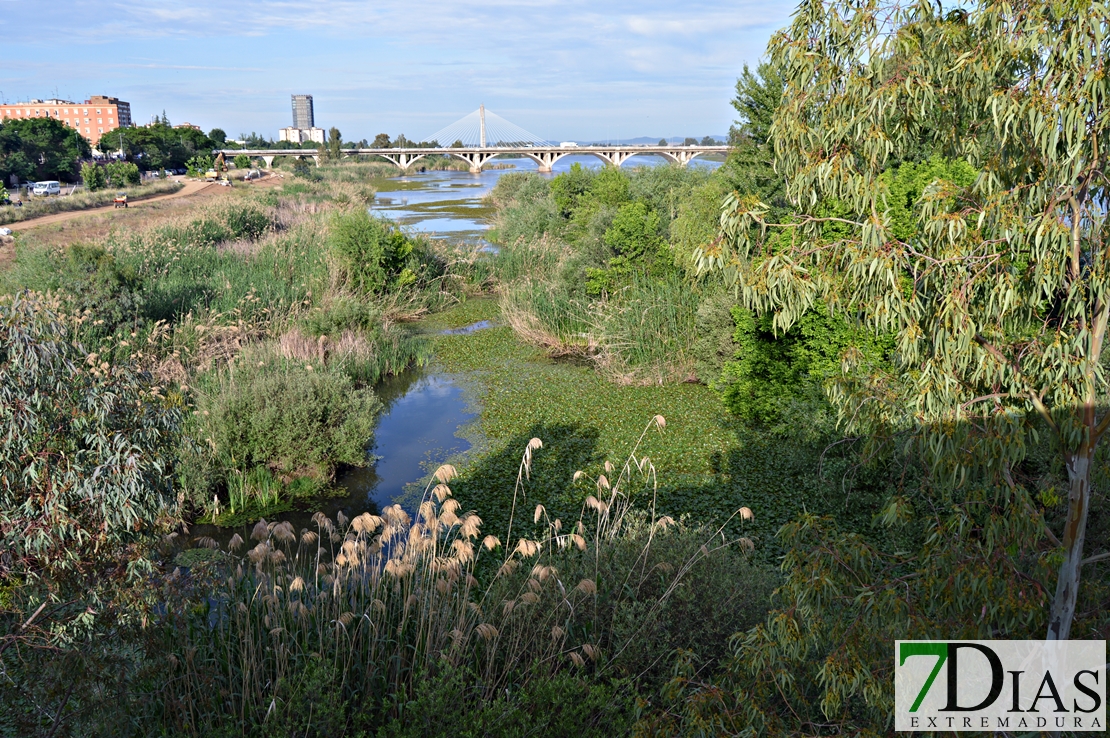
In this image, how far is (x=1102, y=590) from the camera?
288cm

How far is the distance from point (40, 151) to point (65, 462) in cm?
6849

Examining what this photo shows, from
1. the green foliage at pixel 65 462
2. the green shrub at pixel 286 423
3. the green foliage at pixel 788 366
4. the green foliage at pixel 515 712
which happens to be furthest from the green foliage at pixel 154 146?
the green foliage at pixel 515 712

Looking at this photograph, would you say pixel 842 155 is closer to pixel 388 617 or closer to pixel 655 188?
pixel 388 617

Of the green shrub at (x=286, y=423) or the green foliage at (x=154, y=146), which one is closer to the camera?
the green shrub at (x=286, y=423)

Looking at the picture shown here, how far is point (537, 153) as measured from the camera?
7088cm

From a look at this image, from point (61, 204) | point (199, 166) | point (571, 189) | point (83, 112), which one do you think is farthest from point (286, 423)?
point (83, 112)

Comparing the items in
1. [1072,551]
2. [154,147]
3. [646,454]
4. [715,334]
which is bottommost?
[646,454]

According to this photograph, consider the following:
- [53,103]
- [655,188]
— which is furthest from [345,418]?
[53,103]

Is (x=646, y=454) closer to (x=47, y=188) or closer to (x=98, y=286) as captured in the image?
(x=98, y=286)

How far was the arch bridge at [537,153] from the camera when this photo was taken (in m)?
58.9

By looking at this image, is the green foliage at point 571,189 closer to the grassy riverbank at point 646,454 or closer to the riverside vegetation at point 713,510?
the grassy riverbank at point 646,454

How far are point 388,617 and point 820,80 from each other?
3.69 m

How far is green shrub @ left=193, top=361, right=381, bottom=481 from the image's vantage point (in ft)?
27.3

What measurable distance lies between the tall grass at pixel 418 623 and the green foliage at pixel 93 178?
48.0m
